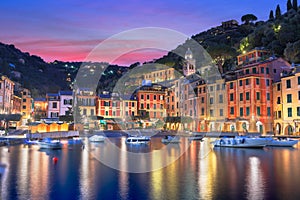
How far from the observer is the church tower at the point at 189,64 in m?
103

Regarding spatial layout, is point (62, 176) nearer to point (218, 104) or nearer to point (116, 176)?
point (116, 176)

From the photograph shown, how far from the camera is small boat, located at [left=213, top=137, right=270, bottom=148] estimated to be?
121ft

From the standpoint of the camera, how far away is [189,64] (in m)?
106

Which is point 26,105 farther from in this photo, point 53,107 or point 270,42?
point 270,42

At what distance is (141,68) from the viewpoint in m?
134

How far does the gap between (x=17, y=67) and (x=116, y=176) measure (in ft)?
470

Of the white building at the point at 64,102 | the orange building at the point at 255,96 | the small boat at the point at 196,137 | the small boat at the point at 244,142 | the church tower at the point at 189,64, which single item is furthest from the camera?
the church tower at the point at 189,64

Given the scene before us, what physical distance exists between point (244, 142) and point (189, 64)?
7049cm

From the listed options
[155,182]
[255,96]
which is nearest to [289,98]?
[255,96]

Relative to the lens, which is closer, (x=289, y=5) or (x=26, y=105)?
(x=26, y=105)

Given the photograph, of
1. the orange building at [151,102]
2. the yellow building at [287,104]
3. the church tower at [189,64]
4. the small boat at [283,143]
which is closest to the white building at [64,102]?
the orange building at [151,102]

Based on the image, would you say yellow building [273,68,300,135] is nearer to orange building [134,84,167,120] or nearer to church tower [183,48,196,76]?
orange building [134,84,167,120]

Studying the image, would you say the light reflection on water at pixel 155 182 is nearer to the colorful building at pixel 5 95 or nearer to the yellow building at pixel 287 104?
the yellow building at pixel 287 104

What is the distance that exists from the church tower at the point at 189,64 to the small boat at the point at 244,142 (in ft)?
208
